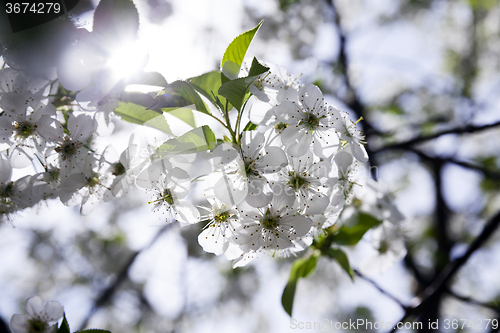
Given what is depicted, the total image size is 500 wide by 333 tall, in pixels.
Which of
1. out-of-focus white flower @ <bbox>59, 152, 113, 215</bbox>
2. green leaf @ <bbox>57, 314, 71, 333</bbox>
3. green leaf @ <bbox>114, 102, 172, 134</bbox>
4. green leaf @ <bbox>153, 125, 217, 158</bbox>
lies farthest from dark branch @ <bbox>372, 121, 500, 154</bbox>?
green leaf @ <bbox>57, 314, 71, 333</bbox>

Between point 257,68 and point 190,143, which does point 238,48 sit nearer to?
point 257,68

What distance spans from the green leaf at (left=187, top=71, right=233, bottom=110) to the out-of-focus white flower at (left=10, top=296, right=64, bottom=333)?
1.12 meters

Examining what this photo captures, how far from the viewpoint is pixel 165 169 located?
36.0 inches

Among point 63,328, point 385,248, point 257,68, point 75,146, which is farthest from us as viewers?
point 385,248

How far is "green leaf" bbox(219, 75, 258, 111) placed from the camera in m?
0.82

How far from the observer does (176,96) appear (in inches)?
34.0

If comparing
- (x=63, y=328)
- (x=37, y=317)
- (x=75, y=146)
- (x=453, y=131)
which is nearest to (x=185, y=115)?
(x=75, y=146)

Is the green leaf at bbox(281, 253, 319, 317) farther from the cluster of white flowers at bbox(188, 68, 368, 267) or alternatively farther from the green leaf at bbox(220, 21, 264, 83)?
the green leaf at bbox(220, 21, 264, 83)

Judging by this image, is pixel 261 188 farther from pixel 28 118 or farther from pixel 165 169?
pixel 28 118

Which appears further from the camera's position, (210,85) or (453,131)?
(453,131)

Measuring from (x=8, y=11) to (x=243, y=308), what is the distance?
21.9 ft

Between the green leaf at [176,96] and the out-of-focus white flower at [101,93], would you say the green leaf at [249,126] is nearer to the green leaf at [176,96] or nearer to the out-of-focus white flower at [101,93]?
the green leaf at [176,96]

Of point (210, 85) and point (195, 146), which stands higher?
point (210, 85)

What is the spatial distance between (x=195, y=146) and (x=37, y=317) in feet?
3.64
